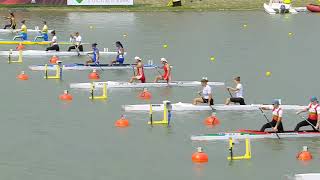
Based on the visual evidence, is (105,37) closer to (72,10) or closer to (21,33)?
(21,33)

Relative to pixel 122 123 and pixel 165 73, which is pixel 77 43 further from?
pixel 122 123

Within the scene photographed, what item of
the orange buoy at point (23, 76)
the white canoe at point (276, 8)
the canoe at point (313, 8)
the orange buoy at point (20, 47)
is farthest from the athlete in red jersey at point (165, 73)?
the canoe at point (313, 8)

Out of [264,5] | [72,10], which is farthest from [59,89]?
[264,5]

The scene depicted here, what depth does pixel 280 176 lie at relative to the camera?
23.2 m

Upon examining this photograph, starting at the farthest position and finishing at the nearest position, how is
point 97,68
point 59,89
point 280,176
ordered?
point 97,68
point 59,89
point 280,176

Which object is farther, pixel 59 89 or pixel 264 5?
pixel 264 5

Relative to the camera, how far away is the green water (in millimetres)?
23734

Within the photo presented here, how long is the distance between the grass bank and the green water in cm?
1631

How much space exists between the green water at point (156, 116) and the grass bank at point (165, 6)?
16.3 m

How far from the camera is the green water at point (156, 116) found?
77.9ft

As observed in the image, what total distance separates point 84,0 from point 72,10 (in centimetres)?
187

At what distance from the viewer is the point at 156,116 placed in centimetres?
3012

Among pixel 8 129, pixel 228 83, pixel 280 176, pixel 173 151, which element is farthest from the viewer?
pixel 228 83

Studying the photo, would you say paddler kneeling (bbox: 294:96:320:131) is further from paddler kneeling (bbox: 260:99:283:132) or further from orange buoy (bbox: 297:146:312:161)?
orange buoy (bbox: 297:146:312:161)
